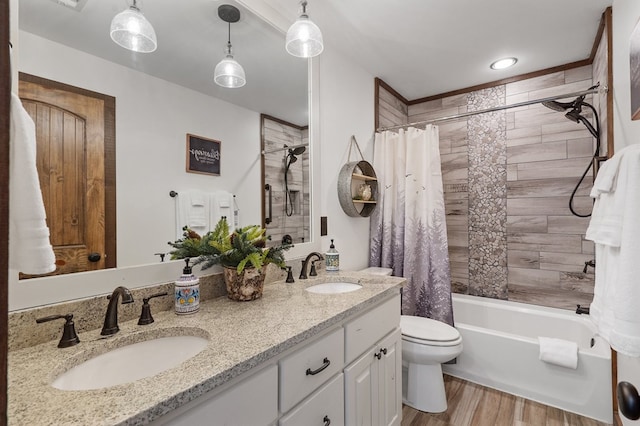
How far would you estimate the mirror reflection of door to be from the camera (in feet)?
2.90

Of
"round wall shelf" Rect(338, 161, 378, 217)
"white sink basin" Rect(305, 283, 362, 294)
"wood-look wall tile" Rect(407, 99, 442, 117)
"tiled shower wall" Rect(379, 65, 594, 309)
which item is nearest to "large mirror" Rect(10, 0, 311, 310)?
"white sink basin" Rect(305, 283, 362, 294)

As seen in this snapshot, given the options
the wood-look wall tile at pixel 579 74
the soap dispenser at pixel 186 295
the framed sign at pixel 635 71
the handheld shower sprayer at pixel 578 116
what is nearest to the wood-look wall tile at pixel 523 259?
the handheld shower sprayer at pixel 578 116

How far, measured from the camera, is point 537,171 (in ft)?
8.27

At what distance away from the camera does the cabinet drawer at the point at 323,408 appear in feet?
3.06

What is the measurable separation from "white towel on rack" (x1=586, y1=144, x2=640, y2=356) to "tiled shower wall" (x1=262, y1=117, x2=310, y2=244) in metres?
1.39

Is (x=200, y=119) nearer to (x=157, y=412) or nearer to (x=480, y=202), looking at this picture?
(x=157, y=412)

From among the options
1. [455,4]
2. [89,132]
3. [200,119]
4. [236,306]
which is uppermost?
[455,4]

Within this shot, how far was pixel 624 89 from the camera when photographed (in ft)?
5.04

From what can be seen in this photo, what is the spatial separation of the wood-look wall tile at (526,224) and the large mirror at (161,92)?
7.44 feet

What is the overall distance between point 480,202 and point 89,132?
2.89 metres

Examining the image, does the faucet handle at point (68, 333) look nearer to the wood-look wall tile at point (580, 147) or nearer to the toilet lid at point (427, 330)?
the toilet lid at point (427, 330)

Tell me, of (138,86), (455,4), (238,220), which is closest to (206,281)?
(238,220)

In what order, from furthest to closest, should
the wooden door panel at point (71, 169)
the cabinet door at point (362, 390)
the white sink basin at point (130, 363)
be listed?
the cabinet door at point (362, 390), the wooden door panel at point (71, 169), the white sink basin at point (130, 363)

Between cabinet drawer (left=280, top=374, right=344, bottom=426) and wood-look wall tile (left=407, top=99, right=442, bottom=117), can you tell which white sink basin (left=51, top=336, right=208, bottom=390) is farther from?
wood-look wall tile (left=407, top=99, right=442, bottom=117)
